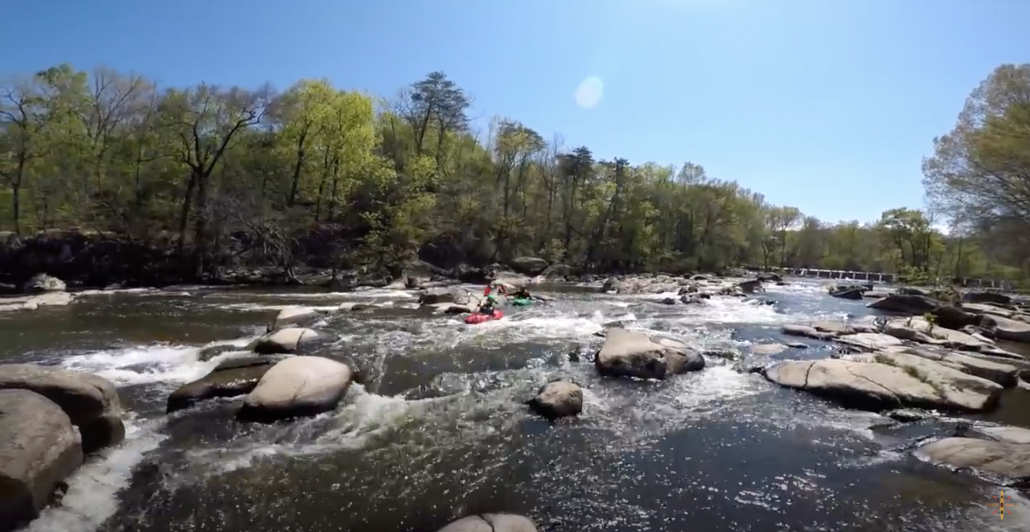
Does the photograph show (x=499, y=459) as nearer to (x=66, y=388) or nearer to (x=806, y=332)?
(x=66, y=388)

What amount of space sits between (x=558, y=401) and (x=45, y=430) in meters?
6.57

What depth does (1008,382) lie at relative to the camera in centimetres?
1070

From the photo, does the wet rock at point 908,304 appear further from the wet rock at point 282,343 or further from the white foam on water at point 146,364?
the white foam on water at point 146,364

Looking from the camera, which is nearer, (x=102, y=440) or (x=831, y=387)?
(x=102, y=440)

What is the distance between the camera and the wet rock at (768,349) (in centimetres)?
1349

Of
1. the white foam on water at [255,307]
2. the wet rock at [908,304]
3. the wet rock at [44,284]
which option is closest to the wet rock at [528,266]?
the wet rock at [908,304]

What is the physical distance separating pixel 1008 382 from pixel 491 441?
11048 millimetres

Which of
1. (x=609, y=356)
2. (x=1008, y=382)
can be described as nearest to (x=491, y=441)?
(x=609, y=356)

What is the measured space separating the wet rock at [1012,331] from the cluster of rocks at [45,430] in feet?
76.3

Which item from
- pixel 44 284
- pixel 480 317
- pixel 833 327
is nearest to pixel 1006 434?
pixel 833 327

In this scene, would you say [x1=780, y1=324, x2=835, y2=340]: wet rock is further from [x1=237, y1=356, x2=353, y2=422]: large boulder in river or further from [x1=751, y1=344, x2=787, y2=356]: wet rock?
[x1=237, y1=356, x2=353, y2=422]: large boulder in river

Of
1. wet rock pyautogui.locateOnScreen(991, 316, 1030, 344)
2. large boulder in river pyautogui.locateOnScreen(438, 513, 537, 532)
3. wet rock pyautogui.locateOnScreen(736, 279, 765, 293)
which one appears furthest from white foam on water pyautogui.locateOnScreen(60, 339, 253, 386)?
wet rock pyautogui.locateOnScreen(736, 279, 765, 293)

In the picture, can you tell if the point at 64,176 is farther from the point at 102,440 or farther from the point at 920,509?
the point at 920,509

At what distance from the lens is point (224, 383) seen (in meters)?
8.94
